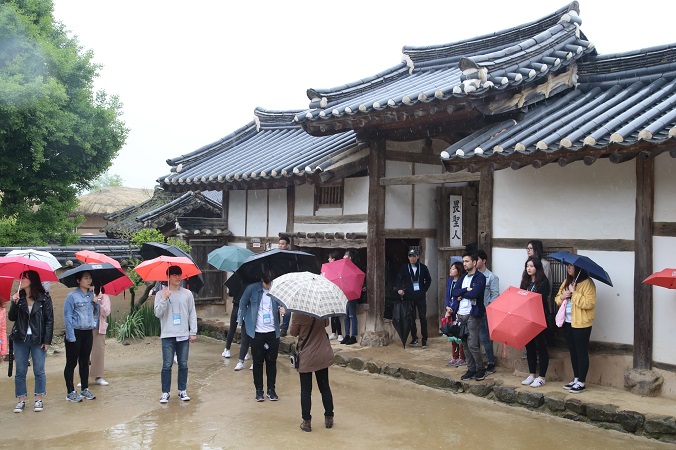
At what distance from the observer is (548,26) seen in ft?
39.2

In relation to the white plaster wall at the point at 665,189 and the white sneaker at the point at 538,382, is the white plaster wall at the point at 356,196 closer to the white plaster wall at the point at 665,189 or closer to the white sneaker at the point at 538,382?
the white sneaker at the point at 538,382

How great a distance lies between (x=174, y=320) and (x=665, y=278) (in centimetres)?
627

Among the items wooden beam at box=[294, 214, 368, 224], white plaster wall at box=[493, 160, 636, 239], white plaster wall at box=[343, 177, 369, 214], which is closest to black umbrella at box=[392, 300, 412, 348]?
wooden beam at box=[294, 214, 368, 224]

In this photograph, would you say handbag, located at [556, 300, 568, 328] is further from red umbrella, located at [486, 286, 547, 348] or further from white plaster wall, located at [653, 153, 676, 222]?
white plaster wall, located at [653, 153, 676, 222]

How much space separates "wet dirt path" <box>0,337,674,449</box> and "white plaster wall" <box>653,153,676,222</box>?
9.56 ft

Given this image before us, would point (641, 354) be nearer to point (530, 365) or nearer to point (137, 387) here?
point (530, 365)

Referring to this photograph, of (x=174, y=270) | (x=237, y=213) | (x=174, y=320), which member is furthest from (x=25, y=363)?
(x=237, y=213)

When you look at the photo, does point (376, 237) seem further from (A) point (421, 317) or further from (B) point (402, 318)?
(A) point (421, 317)

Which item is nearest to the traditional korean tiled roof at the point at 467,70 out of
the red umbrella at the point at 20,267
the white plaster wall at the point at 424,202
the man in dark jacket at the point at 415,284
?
the white plaster wall at the point at 424,202

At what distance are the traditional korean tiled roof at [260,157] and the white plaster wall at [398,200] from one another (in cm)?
95

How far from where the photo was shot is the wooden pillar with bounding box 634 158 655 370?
8.30 m

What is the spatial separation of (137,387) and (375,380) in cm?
379

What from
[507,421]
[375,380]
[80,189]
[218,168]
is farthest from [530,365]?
[80,189]

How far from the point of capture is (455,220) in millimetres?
12859
